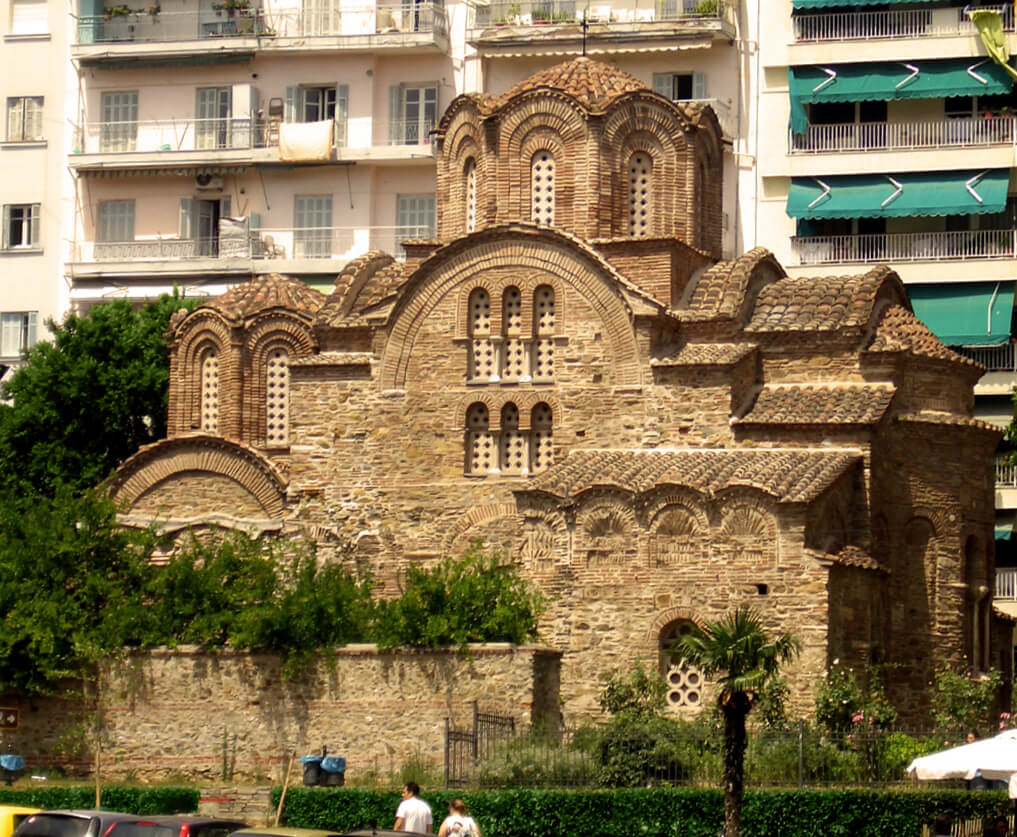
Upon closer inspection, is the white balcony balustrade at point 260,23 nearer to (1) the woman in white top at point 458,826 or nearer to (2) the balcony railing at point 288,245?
(2) the balcony railing at point 288,245

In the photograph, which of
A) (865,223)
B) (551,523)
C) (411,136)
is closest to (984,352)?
(865,223)

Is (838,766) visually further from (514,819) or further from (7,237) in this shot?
(7,237)

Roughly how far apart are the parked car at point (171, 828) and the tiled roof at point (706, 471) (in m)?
10.8

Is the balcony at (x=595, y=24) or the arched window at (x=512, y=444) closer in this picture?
the arched window at (x=512, y=444)

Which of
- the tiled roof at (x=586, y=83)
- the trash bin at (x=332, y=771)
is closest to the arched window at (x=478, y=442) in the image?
the tiled roof at (x=586, y=83)

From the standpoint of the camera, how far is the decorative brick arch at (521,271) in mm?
33125

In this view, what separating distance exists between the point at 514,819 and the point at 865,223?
23.5m

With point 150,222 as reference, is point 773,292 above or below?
below

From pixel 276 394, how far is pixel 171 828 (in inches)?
684

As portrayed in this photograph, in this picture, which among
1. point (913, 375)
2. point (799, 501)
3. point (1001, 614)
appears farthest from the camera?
point (1001, 614)

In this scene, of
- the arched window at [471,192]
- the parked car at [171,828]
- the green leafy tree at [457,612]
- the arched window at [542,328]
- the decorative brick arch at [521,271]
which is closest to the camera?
the parked car at [171,828]

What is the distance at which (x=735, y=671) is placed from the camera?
24.5m

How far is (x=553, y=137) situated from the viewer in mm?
34562

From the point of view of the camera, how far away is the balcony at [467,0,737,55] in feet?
152
